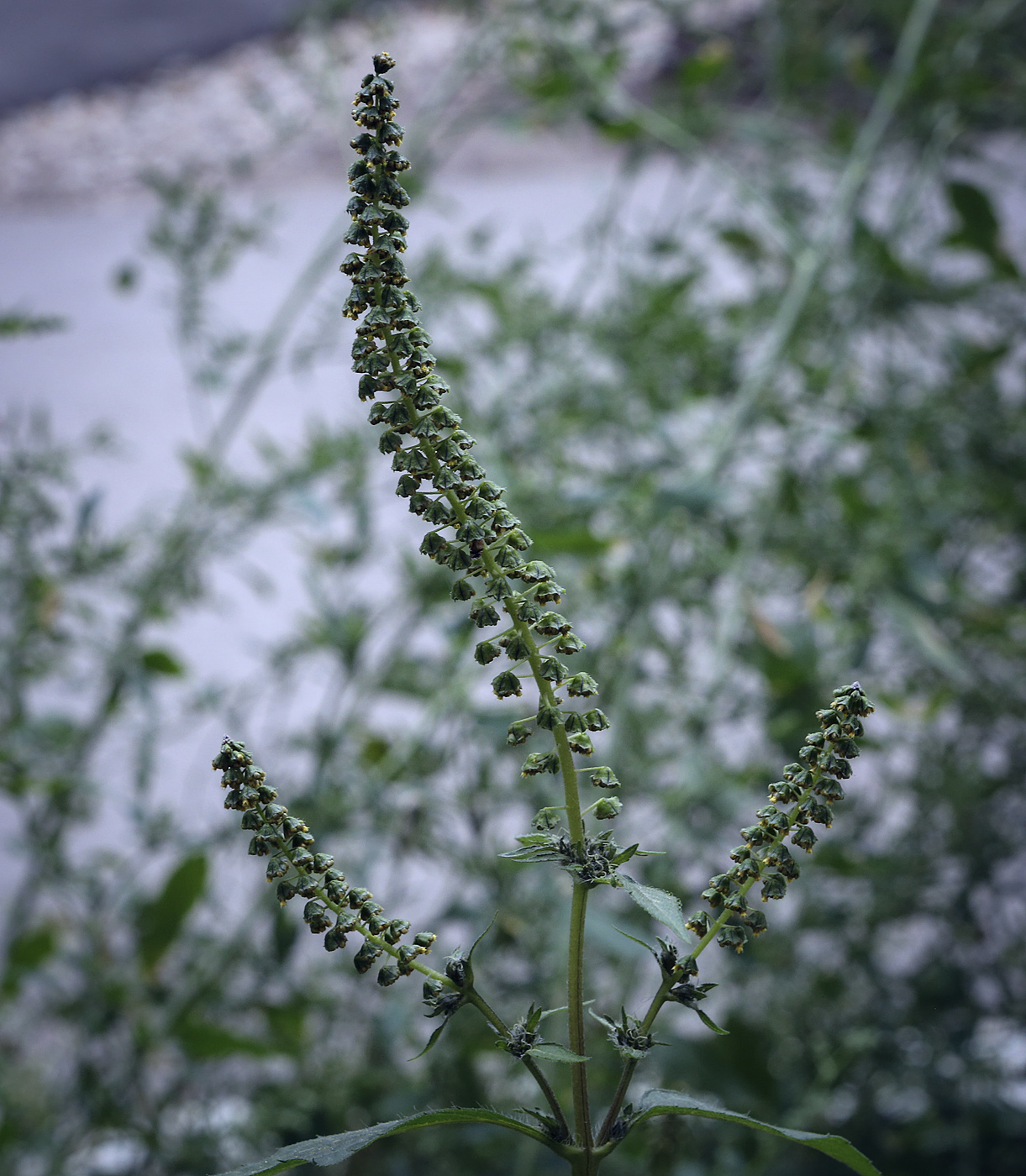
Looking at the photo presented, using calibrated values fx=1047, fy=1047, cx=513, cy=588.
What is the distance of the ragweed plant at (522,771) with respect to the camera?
121mm

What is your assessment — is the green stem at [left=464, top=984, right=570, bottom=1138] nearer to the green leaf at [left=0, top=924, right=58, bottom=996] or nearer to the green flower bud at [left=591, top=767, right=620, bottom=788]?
the green flower bud at [left=591, top=767, right=620, bottom=788]

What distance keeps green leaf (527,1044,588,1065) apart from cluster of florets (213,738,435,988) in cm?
2

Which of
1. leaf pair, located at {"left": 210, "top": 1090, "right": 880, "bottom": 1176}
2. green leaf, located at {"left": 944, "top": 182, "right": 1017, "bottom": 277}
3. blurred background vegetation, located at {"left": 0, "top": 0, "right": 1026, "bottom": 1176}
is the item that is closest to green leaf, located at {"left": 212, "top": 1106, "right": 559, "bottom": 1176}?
leaf pair, located at {"left": 210, "top": 1090, "right": 880, "bottom": 1176}

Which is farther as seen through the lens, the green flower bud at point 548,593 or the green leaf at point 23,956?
the green leaf at point 23,956

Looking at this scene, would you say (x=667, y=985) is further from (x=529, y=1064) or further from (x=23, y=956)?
(x=23, y=956)

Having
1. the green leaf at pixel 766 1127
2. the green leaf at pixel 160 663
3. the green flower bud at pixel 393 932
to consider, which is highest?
the green leaf at pixel 160 663

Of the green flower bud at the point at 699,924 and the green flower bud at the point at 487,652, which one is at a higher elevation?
the green flower bud at the point at 487,652

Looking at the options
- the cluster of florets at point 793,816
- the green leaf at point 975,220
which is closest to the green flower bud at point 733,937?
the cluster of florets at point 793,816

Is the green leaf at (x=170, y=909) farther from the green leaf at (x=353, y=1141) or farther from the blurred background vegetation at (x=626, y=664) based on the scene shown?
the green leaf at (x=353, y=1141)

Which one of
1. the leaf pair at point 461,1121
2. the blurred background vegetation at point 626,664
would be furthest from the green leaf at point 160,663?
the leaf pair at point 461,1121

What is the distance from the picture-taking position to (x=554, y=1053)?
14 cm

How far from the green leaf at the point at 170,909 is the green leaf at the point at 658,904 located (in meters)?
0.42

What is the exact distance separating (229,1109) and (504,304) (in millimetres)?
506

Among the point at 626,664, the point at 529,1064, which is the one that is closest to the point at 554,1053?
the point at 529,1064
